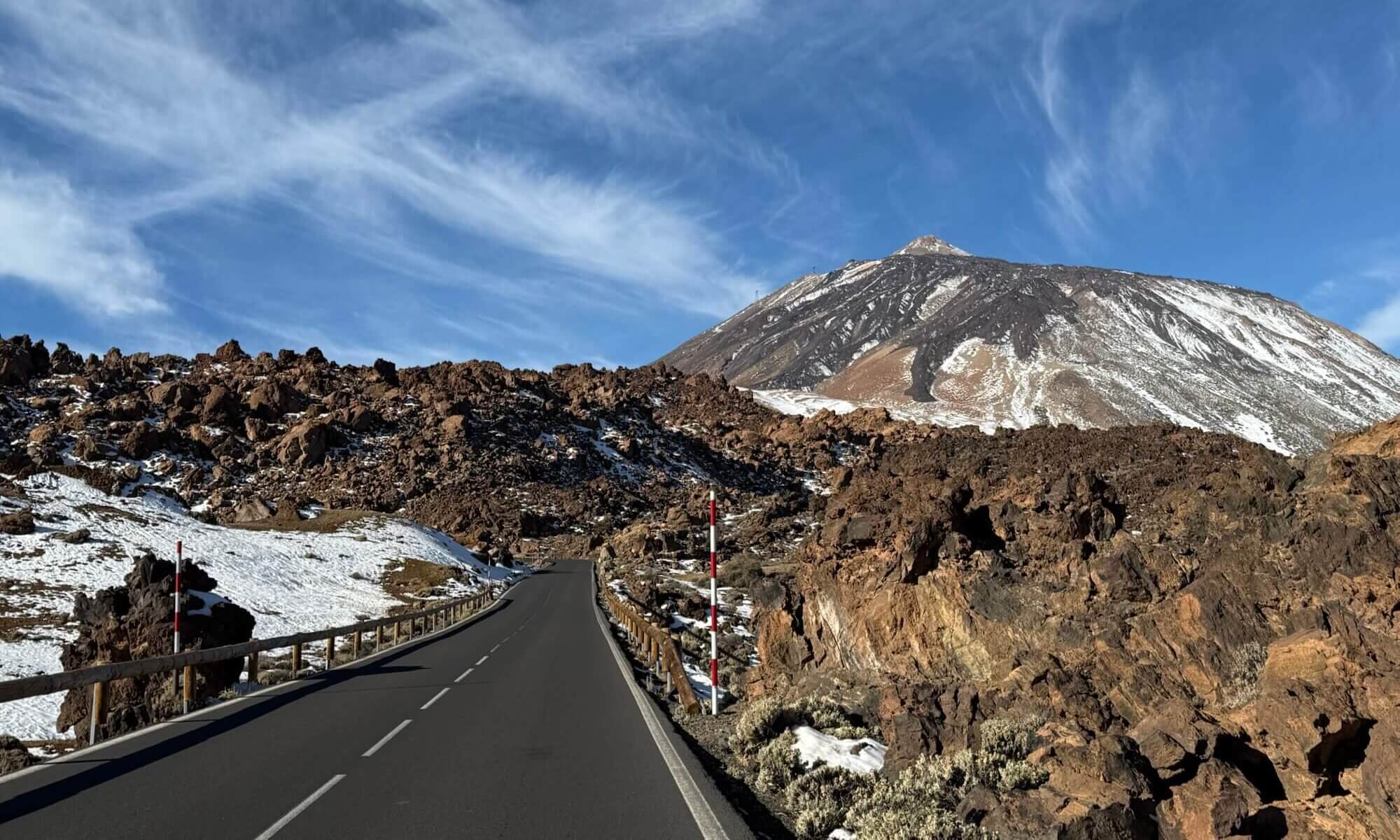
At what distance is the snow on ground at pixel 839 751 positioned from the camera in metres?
8.36

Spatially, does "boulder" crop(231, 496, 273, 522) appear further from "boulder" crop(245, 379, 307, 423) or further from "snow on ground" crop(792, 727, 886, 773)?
"snow on ground" crop(792, 727, 886, 773)

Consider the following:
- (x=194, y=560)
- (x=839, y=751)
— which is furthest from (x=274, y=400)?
(x=839, y=751)

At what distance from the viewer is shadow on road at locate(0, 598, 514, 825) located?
752 cm

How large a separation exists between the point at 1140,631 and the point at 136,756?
11.4 meters

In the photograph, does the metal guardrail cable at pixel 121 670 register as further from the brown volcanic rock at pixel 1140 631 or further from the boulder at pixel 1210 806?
the boulder at pixel 1210 806

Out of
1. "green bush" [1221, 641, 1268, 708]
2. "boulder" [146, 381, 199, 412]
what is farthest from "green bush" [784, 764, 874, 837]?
"boulder" [146, 381, 199, 412]

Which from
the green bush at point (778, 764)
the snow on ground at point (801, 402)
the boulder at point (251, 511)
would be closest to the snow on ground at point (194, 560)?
the boulder at point (251, 511)

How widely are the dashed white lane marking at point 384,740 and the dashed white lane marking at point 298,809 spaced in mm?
972

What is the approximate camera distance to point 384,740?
399 inches

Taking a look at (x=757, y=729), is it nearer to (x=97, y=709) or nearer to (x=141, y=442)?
(x=97, y=709)

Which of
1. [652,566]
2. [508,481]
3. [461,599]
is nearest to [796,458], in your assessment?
[508,481]

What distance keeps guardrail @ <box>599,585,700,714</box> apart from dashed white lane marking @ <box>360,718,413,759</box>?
12.3ft

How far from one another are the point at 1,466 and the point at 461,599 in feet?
120

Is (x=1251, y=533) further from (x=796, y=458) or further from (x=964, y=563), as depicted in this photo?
(x=796, y=458)
